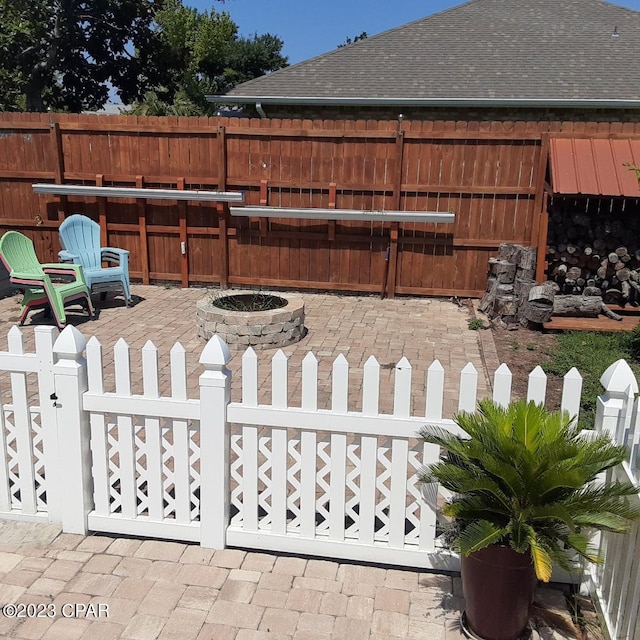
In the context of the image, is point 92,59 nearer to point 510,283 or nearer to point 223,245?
point 223,245

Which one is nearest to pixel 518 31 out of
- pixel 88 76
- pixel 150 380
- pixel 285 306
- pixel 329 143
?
pixel 329 143

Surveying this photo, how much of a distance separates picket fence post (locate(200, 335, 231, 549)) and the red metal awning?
555cm

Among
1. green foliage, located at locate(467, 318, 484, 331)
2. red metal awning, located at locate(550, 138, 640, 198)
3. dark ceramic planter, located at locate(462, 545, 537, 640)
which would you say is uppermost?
red metal awning, located at locate(550, 138, 640, 198)

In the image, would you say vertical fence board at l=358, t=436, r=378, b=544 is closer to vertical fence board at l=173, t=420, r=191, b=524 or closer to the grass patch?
vertical fence board at l=173, t=420, r=191, b=524

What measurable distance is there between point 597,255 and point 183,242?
5400mm

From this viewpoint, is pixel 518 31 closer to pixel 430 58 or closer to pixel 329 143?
pixel 430 58

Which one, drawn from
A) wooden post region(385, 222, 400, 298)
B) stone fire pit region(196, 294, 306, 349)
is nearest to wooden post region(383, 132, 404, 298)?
wooden post region(385, 222, 400, 298)

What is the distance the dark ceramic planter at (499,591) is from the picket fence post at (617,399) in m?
0.66

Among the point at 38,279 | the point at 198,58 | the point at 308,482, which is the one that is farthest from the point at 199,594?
the point at 198,58

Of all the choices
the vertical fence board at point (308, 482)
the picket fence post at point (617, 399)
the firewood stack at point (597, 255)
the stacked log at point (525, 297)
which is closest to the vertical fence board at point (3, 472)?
the vertical fence board at point (308, 482)

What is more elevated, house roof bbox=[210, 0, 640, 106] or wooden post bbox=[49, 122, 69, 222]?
house roof bbox=[210, 0, 640, 106]

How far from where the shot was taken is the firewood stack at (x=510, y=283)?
707cm

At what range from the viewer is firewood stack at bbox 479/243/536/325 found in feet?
23.2

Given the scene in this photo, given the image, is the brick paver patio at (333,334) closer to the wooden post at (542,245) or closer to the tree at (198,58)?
the wooden post at (542,245)
